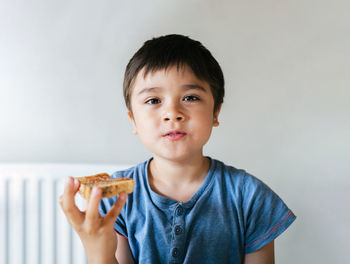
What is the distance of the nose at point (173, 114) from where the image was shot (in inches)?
27.2

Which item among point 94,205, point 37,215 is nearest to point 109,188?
point 94,205

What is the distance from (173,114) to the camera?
2.26 feet

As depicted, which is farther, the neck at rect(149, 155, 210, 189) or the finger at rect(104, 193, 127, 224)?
the neck at rect(149, 155, 210, 189)

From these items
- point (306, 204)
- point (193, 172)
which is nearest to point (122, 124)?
point (193, 172)

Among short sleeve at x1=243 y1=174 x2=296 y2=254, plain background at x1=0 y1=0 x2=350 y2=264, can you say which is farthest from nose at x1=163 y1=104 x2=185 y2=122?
plain background at x1=0 y1=0 x2=350 y2=264

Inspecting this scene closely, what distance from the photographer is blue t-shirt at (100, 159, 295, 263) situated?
0.74 metres

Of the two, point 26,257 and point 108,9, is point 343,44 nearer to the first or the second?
point 108,9

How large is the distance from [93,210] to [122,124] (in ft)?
1.72

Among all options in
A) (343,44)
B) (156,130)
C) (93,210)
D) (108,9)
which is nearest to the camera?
(93,210)

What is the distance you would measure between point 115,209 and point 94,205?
0.15 feet

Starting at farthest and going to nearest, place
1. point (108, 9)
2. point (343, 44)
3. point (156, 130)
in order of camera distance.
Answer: point (108, 9), point (343, 44), point (156, 130)

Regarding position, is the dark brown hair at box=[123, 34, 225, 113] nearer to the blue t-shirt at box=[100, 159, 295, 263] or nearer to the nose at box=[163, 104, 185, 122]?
the nose at box=[163, 104, 185, 122]

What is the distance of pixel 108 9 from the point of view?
1082 mm

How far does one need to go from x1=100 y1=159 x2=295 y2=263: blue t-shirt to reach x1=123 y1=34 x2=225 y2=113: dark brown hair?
0.67ft
